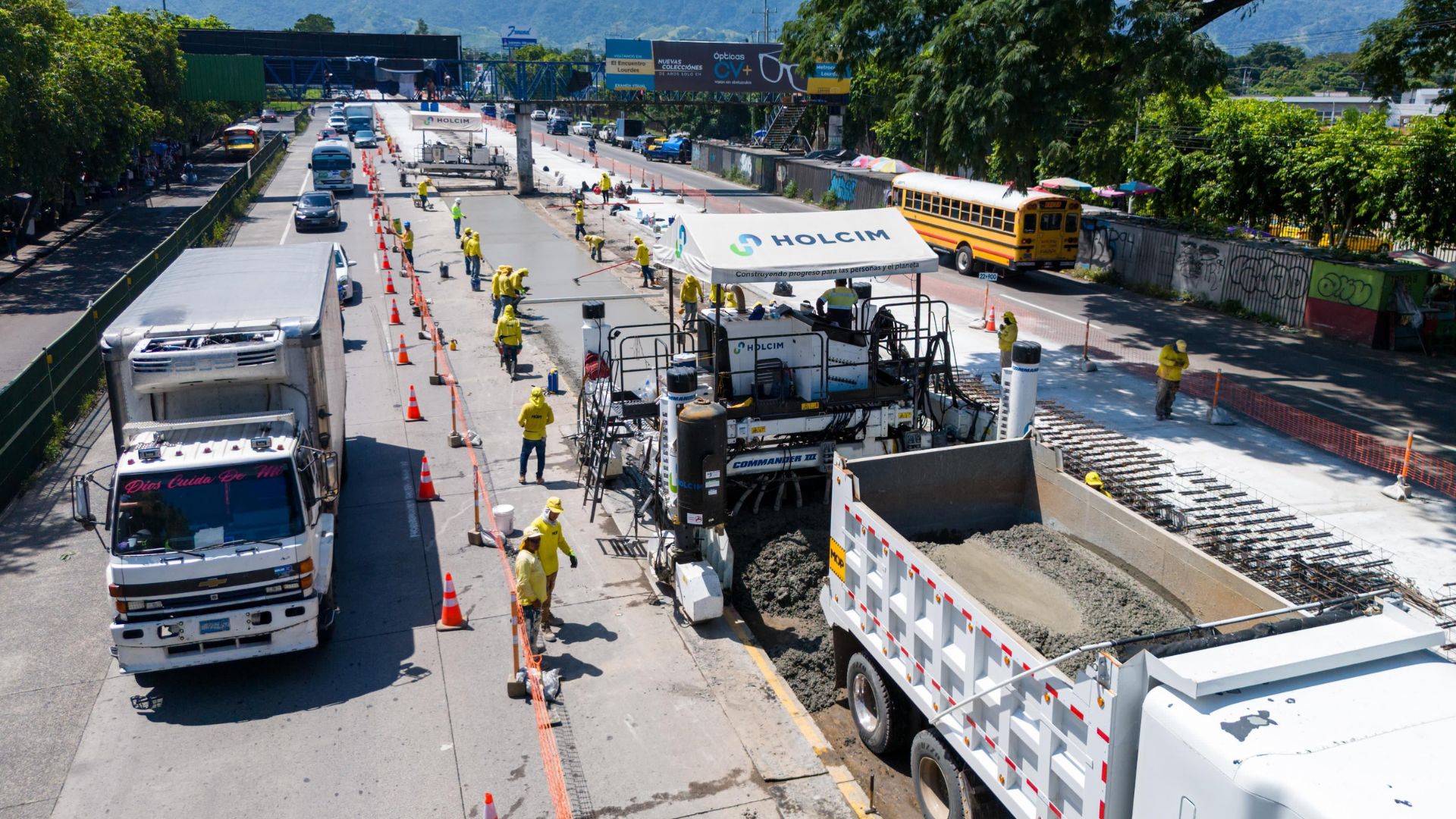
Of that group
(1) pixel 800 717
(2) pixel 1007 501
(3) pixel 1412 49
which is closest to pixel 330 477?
(1) pixel 800 717

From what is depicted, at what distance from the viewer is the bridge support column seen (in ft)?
155

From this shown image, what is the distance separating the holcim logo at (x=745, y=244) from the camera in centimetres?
1207

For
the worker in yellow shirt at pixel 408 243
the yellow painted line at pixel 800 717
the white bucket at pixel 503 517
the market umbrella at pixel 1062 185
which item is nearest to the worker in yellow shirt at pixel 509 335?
the white bucket at pixel 503 517

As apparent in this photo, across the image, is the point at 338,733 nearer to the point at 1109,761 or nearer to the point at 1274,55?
the point at 1109,761

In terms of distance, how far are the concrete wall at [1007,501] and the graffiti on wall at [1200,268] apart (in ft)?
65.1

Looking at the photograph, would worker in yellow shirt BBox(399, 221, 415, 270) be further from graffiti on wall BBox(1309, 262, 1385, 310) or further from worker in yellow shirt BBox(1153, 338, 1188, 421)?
graffiti on wall BBox(1309, 262, 1385, 310)

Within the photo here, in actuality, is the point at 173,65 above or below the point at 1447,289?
above

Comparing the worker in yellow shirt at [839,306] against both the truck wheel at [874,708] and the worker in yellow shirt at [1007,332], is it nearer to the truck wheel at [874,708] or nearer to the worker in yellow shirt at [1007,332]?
the truck wheel at [874,708]

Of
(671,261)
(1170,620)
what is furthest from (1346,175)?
(1170,620)

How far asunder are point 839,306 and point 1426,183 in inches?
828

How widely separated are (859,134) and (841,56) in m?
41.8

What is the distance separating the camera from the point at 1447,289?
23469 mm

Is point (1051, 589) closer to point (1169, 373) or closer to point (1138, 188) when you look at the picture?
point (1169, 373)

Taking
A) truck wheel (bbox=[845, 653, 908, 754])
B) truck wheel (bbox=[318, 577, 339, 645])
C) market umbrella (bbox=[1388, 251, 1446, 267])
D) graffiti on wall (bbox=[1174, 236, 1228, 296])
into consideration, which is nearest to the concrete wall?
truck wheel (bbox=[845, 653, 908, 754])
